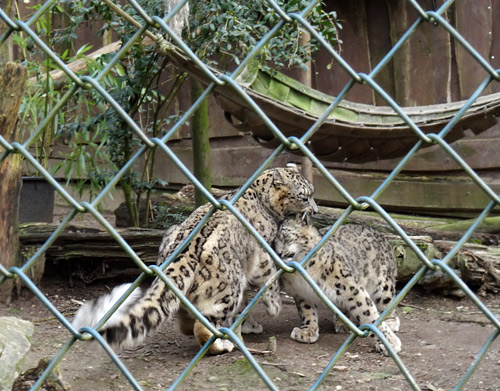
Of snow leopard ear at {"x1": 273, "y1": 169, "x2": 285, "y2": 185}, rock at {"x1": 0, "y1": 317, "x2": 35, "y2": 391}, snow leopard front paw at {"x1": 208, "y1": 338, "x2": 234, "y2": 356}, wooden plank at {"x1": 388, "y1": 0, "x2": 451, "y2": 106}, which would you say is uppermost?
wooden plank at {"x1": 388, "y1": 0, "x2": 451, "y2": 106}

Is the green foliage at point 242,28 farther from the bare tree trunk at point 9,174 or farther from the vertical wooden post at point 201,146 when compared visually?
the bare tree trunk at point 9,174

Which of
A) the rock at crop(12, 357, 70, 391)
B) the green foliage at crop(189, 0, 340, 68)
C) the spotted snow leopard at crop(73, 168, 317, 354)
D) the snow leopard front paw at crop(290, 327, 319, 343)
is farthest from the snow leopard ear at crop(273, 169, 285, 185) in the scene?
the rock at crop(12, 357, 70, 391)

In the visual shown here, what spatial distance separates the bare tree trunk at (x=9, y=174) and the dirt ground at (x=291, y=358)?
15.1 inches

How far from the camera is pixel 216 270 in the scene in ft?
13.1

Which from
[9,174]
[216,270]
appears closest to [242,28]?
[9,174]

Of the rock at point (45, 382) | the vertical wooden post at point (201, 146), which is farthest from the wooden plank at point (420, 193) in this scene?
the rock at point (45, 382)

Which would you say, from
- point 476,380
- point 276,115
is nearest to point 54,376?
point 476,380

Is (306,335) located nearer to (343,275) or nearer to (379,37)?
(343,275)

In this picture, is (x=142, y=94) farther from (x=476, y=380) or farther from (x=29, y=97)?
(x=476, y=380)

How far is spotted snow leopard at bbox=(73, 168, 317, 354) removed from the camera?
3531mm

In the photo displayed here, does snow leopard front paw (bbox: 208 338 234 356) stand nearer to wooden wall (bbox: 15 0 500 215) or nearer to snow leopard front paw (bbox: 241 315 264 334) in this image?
snow leopard front paw (bbox: 241 315 264 334)

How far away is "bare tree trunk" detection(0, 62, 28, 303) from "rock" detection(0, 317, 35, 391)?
1.04 m

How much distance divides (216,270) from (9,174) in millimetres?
1517

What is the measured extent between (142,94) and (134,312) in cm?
310
